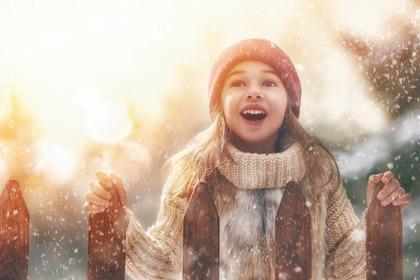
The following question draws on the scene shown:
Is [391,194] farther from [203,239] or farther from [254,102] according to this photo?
Answer: [254,102]

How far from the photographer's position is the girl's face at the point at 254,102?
223 cm

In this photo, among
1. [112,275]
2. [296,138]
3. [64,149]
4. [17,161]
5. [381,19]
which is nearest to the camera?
[112,275]

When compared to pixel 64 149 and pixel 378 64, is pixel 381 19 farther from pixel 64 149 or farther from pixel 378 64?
pixel 64 149

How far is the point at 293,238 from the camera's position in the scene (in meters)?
1.58

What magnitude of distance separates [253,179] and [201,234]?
25.2 inches

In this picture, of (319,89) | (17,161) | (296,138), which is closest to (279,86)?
(296,138)

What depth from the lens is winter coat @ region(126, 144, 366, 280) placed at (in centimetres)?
210

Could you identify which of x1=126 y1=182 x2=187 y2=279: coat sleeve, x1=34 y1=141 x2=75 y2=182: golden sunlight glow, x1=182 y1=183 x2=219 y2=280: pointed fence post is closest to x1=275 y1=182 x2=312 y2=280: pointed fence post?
x1=182 y1=183 x2=219 y2=280: pointed fence post

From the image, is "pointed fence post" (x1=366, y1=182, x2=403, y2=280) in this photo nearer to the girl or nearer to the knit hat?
the girl

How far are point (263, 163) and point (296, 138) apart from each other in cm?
29

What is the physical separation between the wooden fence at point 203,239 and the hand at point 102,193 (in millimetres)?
23

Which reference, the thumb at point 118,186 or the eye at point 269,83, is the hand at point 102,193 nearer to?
the thumb at point 118,186

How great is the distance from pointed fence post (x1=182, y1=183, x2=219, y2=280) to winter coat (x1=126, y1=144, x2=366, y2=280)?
0.49m

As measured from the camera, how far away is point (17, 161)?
4.23m
